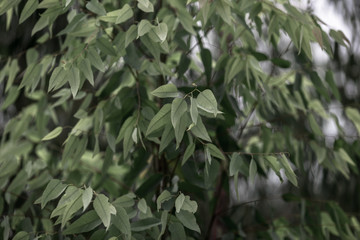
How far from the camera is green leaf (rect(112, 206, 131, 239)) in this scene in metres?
0.65

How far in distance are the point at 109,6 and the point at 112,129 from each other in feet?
0.80

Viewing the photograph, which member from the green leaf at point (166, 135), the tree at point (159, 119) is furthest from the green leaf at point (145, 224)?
the green leaf at point (166, 135)

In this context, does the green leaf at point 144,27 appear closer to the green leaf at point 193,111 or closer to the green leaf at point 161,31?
the green leaf at point 161,31

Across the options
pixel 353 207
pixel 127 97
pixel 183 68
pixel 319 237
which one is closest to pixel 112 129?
pixel 127 97

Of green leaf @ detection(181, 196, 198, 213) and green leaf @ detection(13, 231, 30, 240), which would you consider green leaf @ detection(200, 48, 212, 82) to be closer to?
green leaf @ detection(181, 196, 198, 213)

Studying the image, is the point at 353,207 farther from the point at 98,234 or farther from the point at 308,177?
the point at 98,234

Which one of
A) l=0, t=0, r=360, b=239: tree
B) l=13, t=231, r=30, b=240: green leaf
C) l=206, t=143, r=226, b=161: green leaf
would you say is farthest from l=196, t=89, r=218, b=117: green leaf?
l=13, t=231, r=30, b=240: green leaf

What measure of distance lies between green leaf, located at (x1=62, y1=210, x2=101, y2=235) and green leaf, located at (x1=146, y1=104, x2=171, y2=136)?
0.50 feet

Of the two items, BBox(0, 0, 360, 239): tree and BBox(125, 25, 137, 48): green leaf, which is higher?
BBox(125, 25, 137, 48): green leaf

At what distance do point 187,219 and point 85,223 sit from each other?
0.15 meters

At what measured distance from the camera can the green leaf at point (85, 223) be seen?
70 cm

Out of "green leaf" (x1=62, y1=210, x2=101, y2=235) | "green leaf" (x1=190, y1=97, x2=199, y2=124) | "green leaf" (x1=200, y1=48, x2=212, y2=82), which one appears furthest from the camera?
"green leaf" (x1=200, y1=48, x2=212, y2=82)

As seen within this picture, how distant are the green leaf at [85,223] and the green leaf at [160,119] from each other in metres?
0.15

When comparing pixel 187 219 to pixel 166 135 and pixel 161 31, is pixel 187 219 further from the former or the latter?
pixel 161 31
